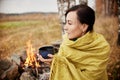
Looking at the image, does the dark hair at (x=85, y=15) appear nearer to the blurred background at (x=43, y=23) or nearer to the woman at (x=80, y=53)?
the woman at (x=80, y=53)

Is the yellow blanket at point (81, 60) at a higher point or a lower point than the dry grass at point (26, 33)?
higher

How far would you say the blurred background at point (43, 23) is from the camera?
8.09ft

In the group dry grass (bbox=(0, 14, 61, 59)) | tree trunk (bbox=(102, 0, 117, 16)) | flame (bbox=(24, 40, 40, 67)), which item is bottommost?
flame (bbox=(24, 40, 40, 67))

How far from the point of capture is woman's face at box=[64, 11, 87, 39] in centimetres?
153

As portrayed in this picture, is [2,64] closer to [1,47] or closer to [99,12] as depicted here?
[1,47]

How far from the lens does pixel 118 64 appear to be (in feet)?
8.19

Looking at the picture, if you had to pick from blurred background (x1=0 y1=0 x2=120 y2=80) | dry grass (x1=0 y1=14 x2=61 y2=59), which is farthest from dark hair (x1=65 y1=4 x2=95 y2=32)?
dry grass (x1=0 y1=14 x2=61 y2=59)

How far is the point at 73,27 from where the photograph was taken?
154cm

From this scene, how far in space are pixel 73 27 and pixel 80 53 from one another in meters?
0.14

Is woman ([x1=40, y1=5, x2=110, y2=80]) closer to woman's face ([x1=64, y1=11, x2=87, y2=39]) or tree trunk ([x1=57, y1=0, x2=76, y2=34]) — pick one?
woman's face ([x1=64, y1=11, x2=87, y2=39])

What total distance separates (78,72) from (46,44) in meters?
1.03

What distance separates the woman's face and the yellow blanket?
33mm

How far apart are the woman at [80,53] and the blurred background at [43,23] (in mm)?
867

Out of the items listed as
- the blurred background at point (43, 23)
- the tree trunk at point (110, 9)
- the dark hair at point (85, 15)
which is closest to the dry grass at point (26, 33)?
the blurred background at point (43, 23)
